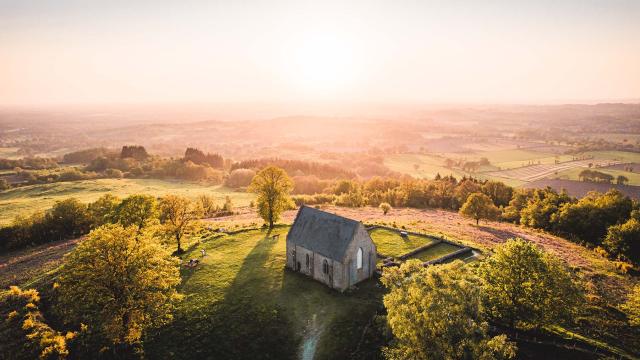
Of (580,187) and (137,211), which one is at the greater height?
(137,211)

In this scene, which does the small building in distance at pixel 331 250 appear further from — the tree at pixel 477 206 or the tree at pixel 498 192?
the tree at pixel 498 192

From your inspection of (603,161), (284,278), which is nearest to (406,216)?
(284,278)

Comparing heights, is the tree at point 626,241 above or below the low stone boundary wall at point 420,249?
below

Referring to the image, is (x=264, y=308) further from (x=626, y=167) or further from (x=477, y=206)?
(x=626, y=167)

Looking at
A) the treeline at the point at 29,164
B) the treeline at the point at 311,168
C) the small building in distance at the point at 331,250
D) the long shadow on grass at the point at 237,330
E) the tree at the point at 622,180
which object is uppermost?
the small building in distance at the point at 331,250

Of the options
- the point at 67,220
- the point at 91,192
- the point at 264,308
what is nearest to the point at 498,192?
the point at 264,308

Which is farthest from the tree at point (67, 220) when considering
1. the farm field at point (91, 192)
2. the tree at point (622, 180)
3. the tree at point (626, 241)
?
the tree at point (622, 180)

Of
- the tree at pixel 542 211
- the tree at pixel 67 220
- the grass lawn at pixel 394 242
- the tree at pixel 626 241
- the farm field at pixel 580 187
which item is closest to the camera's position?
the grass lawn at pixel 394 242
